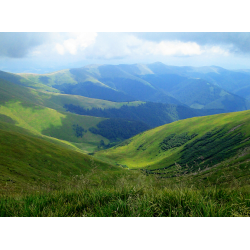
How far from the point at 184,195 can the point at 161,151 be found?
145m

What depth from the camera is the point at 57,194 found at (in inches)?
187

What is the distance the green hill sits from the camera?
90875 mm

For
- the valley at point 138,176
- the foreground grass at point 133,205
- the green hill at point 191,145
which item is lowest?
the foreground grass at point 133,205

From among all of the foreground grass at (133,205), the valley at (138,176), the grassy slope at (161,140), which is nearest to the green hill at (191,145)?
the grassy slope at (161,140)

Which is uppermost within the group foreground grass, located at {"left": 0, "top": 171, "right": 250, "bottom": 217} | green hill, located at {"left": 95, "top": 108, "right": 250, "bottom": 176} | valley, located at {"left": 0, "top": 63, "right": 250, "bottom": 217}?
green hill, located at {"left": 95, "top": 108, "right": 250, "bottom": 176}

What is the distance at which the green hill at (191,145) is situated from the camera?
9088 cm

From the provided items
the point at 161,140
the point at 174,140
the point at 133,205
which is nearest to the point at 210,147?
the point at 174,140

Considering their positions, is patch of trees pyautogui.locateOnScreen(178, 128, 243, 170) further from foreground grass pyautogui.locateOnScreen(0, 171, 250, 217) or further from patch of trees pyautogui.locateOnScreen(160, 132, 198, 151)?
foreground grass pyautogui.locateOnScreen(0, 171, 250, 217)

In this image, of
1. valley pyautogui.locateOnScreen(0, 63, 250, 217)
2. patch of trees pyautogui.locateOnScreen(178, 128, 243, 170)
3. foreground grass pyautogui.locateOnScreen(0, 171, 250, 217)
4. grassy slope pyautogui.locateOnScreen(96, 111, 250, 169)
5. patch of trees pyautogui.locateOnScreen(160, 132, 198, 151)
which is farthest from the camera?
patch of trees pyautogui.locateOnScreen(160, 132, 198, 151)

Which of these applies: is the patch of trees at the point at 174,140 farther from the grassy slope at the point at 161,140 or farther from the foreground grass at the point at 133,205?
the foreground grass at the point at 133,205

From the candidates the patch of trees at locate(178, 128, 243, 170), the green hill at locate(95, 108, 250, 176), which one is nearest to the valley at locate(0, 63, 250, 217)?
the patch of trees at locate(178, 128, 243, 170)

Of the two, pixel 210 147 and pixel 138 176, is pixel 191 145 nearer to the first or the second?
pixel 210 147

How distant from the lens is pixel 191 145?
12306 cm
